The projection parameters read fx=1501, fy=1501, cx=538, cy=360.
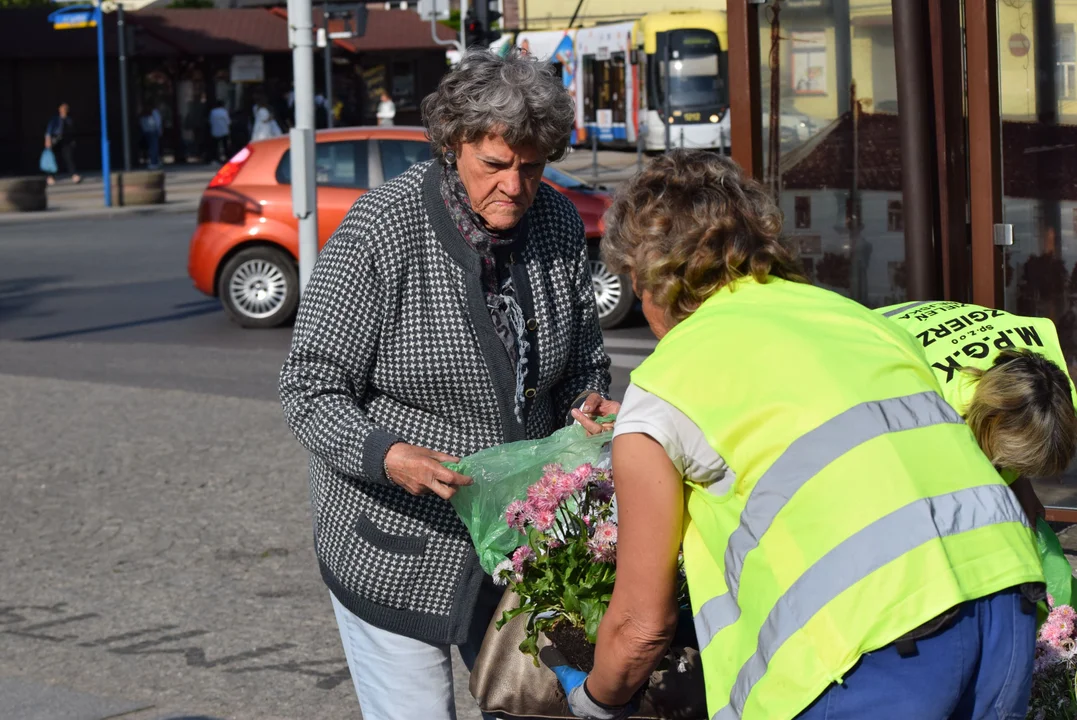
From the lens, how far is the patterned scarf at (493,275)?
2.95 m

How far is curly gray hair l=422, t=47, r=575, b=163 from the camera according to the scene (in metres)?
2.83

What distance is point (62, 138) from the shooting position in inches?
1388

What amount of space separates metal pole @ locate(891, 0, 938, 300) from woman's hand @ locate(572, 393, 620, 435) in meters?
2.84

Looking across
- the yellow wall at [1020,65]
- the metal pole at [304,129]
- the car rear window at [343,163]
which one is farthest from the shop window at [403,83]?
the yellow wall at [1020,65]

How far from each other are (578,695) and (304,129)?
7.62 meters

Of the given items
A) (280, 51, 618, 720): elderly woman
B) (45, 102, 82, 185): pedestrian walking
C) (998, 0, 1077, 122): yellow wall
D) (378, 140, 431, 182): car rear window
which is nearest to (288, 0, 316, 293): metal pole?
(378, 140, 431, 182): car rear window

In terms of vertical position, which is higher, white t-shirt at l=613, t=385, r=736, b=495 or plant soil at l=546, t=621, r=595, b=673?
white t-shirt at l=613, t=385, r=736, b=495

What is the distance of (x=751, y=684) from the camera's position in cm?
199

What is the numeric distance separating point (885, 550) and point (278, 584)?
13.7 ft

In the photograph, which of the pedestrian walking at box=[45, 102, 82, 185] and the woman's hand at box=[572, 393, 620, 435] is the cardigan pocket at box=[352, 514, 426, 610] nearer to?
the woman's hand at box=[572, 393, 620, 435]

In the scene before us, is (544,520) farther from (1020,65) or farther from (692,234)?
(1020,65)

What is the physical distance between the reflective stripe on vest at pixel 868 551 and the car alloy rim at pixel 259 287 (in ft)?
36.4

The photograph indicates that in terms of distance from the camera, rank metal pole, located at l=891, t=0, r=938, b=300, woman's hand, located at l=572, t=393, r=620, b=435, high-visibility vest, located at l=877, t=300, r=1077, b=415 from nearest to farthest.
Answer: woman's hand, located at l=572, t=393, r=620, b=435, high-visibility vest, located at l=877, t=300, r=1077, b=415, metal pole, located at l=891, t=0, r=938, b=300

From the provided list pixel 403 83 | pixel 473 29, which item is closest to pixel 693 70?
pixel 473 29
